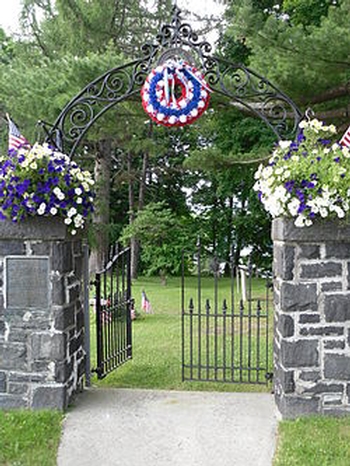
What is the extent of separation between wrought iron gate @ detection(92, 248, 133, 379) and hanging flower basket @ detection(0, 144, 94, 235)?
3.60 ft

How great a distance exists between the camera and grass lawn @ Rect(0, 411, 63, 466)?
359cm

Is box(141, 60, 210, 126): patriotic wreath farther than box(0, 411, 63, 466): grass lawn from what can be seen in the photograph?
Yes

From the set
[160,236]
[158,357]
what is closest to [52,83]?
[158,357]

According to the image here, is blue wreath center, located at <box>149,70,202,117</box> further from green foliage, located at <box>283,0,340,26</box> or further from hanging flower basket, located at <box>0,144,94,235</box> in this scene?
green foliage, located at <box>283,0,340,26</box>

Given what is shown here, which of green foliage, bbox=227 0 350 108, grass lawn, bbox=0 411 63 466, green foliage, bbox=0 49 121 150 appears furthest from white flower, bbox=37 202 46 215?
green foliage, bbox=227 0 350 108

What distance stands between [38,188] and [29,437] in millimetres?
1848

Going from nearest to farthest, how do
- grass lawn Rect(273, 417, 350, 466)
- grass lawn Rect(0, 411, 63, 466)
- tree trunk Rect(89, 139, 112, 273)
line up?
grass lawn Rect(273, 417, 350, 466)
grass lawn Rect(0, 411, 63, 466)
tree trunk Rect(89, 139, 112, 273)

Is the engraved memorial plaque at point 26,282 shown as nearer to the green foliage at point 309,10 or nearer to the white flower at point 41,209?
the white flower at point 41,209

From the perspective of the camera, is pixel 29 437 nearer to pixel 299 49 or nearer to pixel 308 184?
pixel 308 184

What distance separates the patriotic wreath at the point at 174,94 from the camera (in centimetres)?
451

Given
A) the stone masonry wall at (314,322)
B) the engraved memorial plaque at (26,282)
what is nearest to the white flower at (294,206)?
the stone masonry wall at (314,322)

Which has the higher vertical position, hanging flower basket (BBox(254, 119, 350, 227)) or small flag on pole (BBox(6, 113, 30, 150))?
small flag on pole (BBox(6, 113, 30, 150))

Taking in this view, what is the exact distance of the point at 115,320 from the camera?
223 inches

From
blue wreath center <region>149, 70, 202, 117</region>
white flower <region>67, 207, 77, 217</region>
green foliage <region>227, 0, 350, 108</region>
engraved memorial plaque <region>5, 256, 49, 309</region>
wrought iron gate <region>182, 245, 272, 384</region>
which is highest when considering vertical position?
green foliage <region>227, 0, 350, 108</region>
